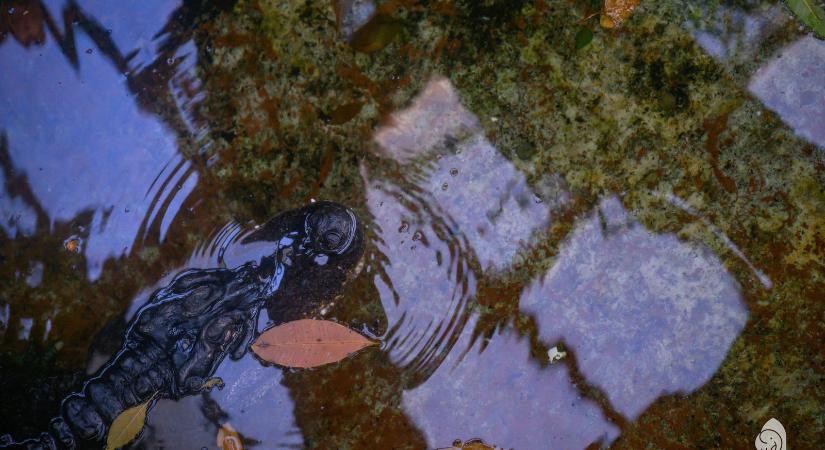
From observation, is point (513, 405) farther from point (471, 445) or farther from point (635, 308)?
point (635, 308)

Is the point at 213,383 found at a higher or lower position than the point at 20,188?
lower

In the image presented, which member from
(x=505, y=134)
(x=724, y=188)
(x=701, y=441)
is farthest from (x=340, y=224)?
(x=701, y=441)

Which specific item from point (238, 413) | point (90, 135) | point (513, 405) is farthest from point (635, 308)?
point (90, 135)

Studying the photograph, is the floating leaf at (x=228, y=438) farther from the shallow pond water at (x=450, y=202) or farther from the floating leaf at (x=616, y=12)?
the floating leaf at (x=616, y=12)

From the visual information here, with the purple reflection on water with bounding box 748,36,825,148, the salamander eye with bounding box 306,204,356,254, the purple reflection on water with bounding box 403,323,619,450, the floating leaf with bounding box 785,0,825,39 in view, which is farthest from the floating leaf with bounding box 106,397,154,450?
the floating leaf with bounding box 785,0,825,39

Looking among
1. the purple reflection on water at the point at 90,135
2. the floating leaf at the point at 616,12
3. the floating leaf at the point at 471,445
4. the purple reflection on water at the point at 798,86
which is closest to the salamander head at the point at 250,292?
the purple reflection on water at the point at 90,135

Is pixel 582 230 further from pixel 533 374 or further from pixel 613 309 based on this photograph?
pixel 533 374
